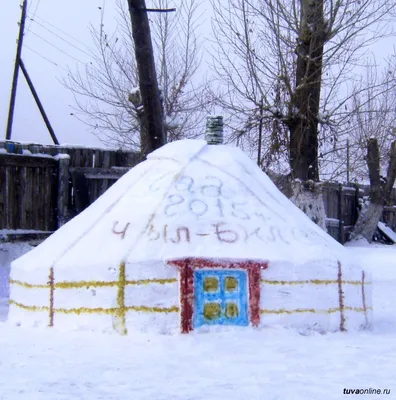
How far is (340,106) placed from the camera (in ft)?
35.6

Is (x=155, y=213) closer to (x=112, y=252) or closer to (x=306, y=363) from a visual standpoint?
(x=112, y=252)

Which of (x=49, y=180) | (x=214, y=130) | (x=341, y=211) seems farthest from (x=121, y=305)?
(x=341, y=211)

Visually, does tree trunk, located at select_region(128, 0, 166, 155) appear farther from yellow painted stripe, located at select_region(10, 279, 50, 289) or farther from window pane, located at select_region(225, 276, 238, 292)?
window pane, located at select_region(225, 276, 238, 292)

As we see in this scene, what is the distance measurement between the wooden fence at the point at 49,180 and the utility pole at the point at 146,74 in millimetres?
1967

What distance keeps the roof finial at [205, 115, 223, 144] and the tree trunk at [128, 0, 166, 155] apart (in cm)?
157

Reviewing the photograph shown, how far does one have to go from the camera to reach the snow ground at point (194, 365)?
431 cm

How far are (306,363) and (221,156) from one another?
8.68 ft

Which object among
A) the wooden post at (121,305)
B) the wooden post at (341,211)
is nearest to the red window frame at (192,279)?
the wooden post at (121,305)

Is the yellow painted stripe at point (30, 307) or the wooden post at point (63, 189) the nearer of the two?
the yellow painted stripe at point (30, 307)

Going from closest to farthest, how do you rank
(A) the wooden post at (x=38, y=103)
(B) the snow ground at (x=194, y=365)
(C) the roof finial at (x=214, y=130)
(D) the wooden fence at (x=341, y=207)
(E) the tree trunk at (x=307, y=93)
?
(B) the snow ground at (x=194, y=365) → (C) the roof finial at (x=214, y=130) → (E) the tree trunk at (x=307, y=93) → (A) the wooden post at (x=38, y=103) → (D) the wooden fence at (x=341, y=207)

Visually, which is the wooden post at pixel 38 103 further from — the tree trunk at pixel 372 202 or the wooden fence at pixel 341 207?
the tree trunk at pixel 372 202

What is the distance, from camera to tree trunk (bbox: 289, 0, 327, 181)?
10.5m

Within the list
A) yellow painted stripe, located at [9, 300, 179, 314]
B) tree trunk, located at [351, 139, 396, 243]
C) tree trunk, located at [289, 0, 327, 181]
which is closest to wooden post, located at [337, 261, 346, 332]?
yellow painted stripe, located at [9, 300, 179, 314]

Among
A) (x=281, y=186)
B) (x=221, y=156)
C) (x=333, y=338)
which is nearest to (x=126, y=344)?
(x=333, y=338)
